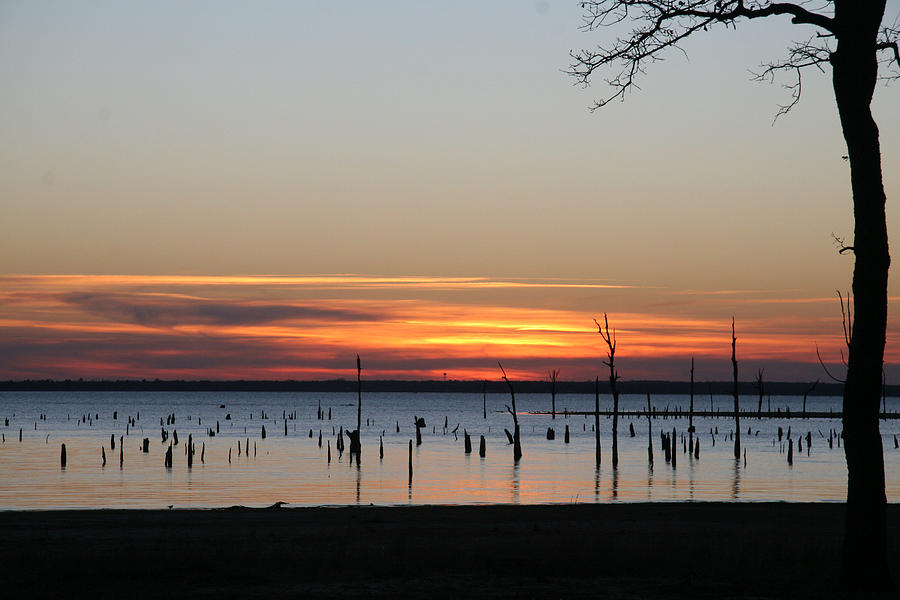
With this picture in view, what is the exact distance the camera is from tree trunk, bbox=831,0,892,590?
498 inches

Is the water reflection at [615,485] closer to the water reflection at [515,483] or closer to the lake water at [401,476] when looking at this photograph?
the lake water at [401,476]

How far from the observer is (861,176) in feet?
42.4

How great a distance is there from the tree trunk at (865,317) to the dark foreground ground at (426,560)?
733mm

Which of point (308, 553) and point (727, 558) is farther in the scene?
point (308, 553)

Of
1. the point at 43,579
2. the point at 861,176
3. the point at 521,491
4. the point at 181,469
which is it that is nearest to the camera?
the point at 861,176

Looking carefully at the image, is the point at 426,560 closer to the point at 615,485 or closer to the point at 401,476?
the point at 615,485

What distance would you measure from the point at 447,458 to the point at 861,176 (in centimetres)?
6235

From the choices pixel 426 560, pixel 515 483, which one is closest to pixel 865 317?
pixel 426 560

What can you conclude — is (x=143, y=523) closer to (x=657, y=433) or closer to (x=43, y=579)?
(x=43, y=579)

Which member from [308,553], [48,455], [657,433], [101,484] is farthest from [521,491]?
[657,433]

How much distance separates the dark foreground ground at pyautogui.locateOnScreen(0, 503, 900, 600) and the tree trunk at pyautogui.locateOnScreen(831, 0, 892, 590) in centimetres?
73

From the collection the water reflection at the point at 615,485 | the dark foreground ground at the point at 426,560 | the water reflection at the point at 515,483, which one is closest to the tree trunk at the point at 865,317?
the dark foreground ground at the point at 426,560

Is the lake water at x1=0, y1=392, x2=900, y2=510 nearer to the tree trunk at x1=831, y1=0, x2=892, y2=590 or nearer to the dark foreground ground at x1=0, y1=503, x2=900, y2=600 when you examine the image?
the dark foreground ground at x1=0, y1=503, x2=900, y2=600

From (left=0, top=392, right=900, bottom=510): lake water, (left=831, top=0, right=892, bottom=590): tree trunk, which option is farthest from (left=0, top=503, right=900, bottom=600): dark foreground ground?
(left=0, top=392, right=900, bottom=510): lake water
